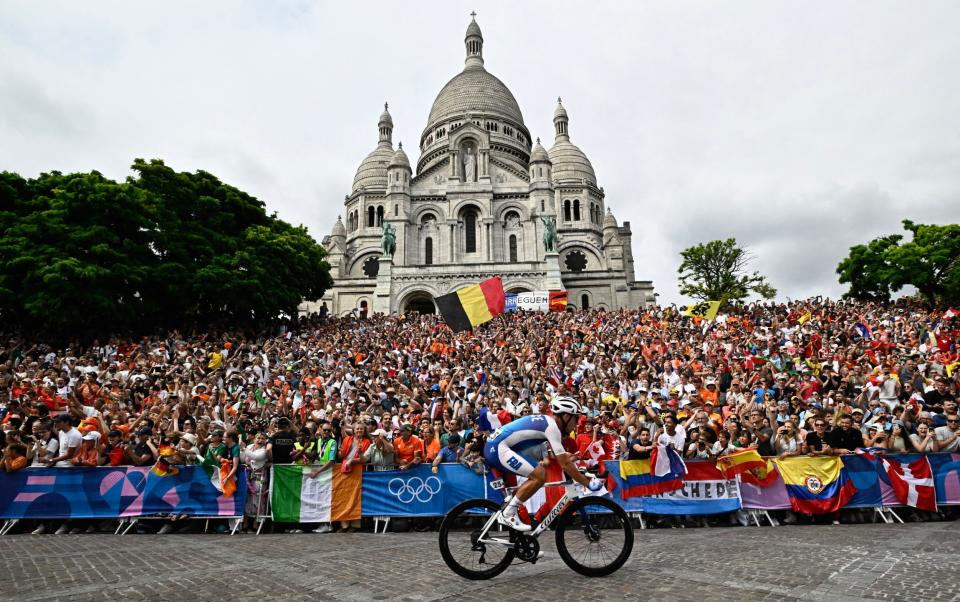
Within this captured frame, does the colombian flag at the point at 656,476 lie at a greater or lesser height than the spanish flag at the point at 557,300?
lesser

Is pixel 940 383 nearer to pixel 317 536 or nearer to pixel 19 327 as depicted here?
pixel 317 536

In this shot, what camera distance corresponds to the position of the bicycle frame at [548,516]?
195 inches

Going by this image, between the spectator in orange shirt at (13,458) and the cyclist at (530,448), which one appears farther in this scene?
the spectator in orange shirt at (13,458)

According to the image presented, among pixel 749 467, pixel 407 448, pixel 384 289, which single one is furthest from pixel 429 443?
pixel 384 289

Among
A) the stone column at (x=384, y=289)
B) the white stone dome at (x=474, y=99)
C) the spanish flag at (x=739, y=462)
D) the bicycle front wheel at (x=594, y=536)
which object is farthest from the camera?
the white stone dome at (x=474, y=99)

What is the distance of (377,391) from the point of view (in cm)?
1364

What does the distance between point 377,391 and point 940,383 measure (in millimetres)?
11727

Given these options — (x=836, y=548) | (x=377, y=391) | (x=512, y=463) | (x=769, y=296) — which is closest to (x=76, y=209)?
(x=377, y=391)

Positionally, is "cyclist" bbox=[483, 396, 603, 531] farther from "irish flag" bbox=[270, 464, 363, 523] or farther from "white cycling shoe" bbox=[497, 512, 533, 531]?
"irish flag" bbox=[270, 464, 363, 523]

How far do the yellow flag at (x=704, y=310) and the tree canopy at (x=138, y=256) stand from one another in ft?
66.7

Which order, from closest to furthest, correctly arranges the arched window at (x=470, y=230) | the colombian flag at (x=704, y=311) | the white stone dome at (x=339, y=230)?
the colombian flag at (x=704, y=311)
the arched window at (x=470, y=230)
the white stone dome at (x=339, y=230)

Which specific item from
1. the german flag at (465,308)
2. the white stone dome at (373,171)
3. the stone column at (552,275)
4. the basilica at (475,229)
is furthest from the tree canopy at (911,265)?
the white stone dome at (373,171)

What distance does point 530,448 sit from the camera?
5098 mm

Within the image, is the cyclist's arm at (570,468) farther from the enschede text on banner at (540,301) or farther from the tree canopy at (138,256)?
the enschede text on banner at (540,301)
